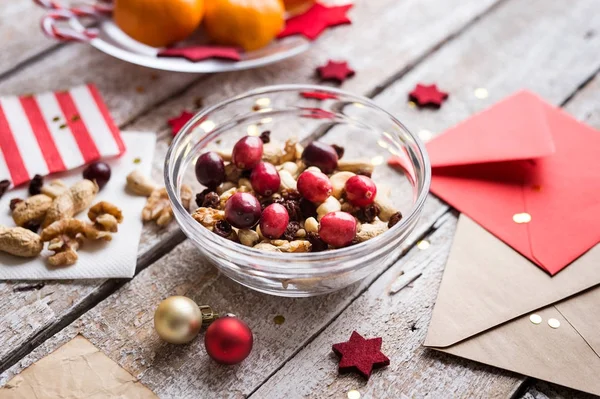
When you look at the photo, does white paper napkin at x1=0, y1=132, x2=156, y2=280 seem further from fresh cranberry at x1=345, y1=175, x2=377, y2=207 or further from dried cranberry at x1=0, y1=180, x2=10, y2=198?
fresh cranberry at x1=345, y1=175, x2=377, y2=207

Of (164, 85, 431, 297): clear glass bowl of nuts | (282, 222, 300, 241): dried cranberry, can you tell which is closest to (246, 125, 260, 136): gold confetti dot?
(164, 85, 431, 297): clear glass bowl of nuts

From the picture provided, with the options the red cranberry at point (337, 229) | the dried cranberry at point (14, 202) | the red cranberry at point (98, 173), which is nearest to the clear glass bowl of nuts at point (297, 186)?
the red cranberry at point (337, 229)

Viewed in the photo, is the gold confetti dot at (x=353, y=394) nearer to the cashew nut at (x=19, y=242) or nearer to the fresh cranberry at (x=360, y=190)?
the fresh cranberry at (x=360, y=190)

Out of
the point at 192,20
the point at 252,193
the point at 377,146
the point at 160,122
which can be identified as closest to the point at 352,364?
the point at 252,193

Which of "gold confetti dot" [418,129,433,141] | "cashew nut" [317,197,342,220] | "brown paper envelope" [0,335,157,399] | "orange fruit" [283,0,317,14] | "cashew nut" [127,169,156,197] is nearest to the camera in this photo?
"brown paper envelope" [0,335,157,399]

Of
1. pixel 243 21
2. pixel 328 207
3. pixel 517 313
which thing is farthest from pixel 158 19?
pixel 517 313

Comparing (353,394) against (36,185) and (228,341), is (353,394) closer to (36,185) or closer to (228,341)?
(228,341)
